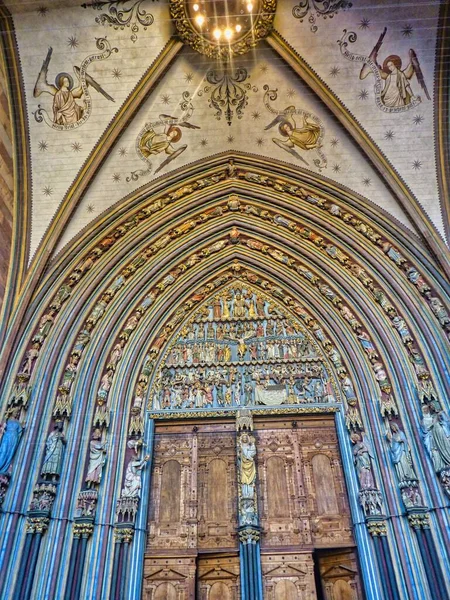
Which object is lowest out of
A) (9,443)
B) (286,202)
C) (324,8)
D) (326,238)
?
(9,443)

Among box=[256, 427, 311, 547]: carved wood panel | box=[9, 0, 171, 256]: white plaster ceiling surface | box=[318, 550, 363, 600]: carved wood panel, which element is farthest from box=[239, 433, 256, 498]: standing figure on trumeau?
box=[9, 0, 171, 256]: white plaster ceiling surface

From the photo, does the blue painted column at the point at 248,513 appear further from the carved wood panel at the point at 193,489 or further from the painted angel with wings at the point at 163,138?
the painted angel with wings at the point at 163,138

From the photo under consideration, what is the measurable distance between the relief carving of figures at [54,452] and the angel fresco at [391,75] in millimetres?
Result: 8652

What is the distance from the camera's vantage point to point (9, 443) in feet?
25.1

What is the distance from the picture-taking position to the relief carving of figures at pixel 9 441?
24.7 feet

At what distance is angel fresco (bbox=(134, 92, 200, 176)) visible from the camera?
980cm

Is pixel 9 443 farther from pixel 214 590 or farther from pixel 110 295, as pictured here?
pixel 214 590

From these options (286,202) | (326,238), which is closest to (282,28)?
(286,202)

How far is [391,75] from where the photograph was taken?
905 cm

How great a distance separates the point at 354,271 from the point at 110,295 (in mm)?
5145

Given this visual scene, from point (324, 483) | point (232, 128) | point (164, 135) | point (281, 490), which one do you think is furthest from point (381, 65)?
point (281, 490)

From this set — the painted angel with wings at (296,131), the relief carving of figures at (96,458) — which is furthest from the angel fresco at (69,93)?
the relief carving of figures at (96,458)

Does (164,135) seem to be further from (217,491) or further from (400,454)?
(400,454)

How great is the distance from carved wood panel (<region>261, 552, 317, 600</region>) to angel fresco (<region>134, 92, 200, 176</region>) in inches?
310
